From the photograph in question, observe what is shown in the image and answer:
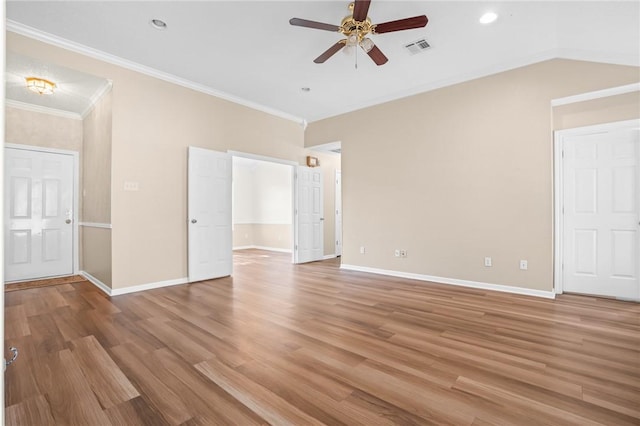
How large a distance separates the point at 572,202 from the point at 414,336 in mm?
3103

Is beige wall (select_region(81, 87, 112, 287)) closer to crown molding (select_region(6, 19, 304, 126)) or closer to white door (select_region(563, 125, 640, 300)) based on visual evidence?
crown molding (select_region(6, 19, 304, 126))

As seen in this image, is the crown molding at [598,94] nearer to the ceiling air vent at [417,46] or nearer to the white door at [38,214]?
the ceiling air vent at [417,46]

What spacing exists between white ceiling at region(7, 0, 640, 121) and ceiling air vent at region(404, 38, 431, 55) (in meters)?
0.08

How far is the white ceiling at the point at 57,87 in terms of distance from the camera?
3.61m

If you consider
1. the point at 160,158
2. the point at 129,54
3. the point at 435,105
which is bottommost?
the point at 160,158

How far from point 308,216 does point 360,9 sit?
449cm

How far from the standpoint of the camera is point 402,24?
8.95ft

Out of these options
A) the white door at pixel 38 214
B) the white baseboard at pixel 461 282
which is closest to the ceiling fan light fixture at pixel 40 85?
the white door at pixel 38 214

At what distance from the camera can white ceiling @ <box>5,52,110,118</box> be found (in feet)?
11.8

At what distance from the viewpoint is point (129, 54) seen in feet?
12.5

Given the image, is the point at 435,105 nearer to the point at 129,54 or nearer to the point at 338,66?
the point at 338,66

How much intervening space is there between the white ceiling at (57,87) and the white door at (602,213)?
6.35 meters

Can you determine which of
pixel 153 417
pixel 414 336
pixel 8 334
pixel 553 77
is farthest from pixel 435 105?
pixel 8 334

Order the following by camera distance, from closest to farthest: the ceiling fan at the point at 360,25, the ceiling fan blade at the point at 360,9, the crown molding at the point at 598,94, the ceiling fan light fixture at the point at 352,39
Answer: the ceiling fan blade at the point at 360,9
the ceiling fan at the point at 360,25
the ceiling fan light fixture at the point at 352,39
the crown molding at the point at 598,94
